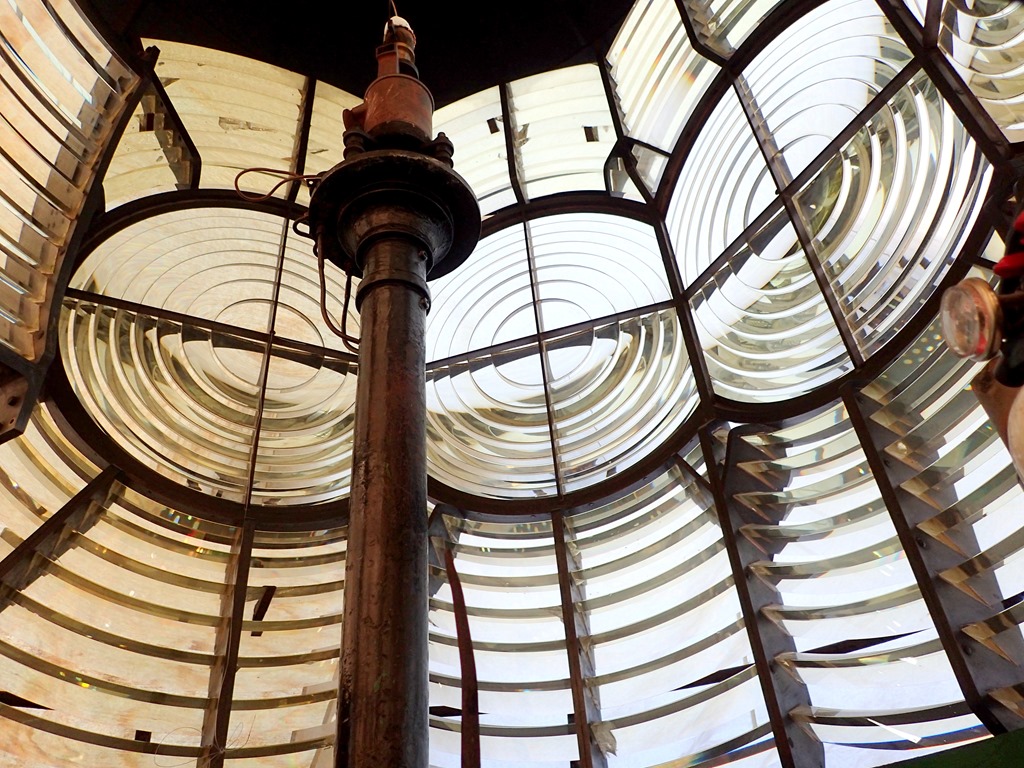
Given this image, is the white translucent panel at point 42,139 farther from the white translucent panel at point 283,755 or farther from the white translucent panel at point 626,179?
the white translucent panel at point 626,179

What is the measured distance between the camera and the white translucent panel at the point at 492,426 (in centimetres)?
405

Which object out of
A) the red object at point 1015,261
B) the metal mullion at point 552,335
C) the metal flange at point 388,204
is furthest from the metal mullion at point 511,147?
the red object at point 1015,261

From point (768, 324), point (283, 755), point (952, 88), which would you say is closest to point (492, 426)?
point (768, 324)

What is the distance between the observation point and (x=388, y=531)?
1.86 metres

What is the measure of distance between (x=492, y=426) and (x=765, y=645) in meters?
1.60

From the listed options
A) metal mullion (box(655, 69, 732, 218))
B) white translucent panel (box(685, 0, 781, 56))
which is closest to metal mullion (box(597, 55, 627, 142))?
metal mullion (box(655, 69, 732, 218))

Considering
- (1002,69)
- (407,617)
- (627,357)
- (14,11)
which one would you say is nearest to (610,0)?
(627,357)

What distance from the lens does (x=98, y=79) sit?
4.04m

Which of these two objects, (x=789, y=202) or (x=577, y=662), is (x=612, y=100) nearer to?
(x=789, y=202)

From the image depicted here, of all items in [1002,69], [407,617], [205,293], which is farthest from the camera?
[205,293]

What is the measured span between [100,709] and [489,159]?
9.87 ft

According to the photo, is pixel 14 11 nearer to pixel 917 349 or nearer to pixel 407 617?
pixel 407 617

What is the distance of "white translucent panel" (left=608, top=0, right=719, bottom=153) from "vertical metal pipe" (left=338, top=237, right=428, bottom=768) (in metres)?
2.38

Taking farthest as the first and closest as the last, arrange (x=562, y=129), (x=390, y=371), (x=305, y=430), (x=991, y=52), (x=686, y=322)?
1. (x=562, y=129)
2. (x=305, y=430)
3. (x=686, y=322)
4. (x=991, y=52)
5. (x=390, y=371)
